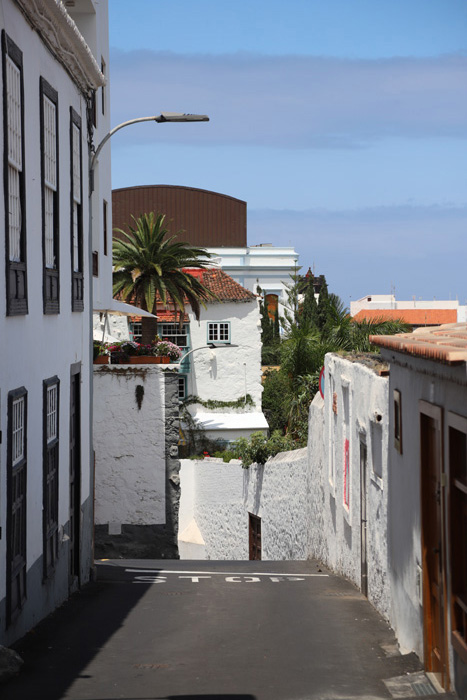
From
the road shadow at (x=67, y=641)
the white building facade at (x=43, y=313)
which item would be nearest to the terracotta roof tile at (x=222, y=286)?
the white building facade at (x=43, y=313)

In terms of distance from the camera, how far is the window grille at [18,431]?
8938 millimetres

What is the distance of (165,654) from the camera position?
8.84m

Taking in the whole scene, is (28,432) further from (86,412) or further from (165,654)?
(86,412)

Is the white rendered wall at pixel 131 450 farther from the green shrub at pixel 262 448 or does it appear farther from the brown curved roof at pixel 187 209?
the brown curved roof at pixel 187 209

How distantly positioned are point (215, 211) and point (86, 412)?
173 feet

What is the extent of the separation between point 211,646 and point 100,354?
47.4ft

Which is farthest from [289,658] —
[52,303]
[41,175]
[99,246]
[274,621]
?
[99,246]

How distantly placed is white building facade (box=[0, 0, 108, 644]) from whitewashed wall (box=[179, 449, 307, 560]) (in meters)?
8.21

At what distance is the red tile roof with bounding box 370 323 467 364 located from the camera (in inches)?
238

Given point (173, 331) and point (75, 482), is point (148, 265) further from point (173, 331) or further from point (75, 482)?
point (75, 482)

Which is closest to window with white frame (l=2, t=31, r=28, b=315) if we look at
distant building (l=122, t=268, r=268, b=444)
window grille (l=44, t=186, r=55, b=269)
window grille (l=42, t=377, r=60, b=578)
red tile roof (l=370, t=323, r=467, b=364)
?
window grille (l=44, t=186, r=55, b=269)

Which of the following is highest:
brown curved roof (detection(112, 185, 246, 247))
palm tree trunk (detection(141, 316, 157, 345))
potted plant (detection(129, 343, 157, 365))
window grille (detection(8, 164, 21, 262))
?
brown curved roof (detection(112, 185, 246, 247))

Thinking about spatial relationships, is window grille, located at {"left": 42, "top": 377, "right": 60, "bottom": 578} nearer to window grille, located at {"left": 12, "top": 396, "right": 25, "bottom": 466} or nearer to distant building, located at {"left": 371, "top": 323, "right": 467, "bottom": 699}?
window grille, located at {"left": 12, "top": 396, "right": 25, "bottom": 466}

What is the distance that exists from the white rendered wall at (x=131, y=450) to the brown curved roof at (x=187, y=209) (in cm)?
3951
